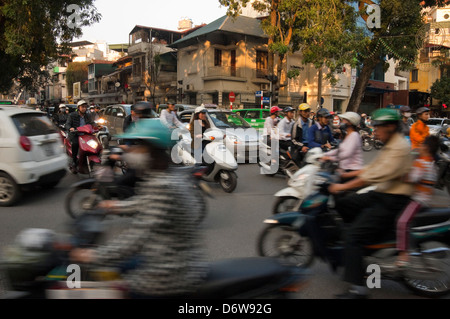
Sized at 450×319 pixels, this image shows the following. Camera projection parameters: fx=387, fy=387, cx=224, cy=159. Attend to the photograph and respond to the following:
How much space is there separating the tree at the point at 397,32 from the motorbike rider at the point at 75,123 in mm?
18148

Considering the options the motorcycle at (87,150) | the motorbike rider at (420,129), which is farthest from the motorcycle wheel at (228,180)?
the motorbike rider at (420,129)

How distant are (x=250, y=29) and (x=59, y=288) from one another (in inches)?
1265

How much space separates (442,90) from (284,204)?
42.0 meters

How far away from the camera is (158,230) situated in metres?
2.11

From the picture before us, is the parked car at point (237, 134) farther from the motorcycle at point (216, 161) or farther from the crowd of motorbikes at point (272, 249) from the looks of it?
the crowd of motorbikes at point (272, 249)

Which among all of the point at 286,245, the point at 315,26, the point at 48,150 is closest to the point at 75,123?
the point at 48,150

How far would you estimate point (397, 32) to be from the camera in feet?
76.8

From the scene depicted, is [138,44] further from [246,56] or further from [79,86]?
[79,86]

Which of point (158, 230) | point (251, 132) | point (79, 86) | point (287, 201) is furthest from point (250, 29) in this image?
point (79, 86)

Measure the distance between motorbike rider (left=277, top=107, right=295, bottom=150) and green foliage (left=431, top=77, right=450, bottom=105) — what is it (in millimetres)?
37674

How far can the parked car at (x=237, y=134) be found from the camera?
448 inches

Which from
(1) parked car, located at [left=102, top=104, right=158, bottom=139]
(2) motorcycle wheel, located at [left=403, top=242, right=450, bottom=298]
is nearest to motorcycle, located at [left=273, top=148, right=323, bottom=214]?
(2) motorcycle wheel, located at [left=403, top=242, right=450, bottom=298]

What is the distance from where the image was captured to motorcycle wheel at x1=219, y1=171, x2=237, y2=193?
766 cm

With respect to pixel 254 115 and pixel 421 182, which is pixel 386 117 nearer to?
pixel 421 182
